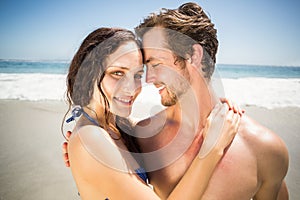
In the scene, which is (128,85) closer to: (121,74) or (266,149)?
(121,74)

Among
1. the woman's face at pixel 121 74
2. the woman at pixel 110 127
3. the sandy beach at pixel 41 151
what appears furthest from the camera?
the sandy beach at pixel 41 151

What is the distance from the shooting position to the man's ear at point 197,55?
6.58 ft

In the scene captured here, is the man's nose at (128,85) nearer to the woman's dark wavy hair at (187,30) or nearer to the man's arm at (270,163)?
the woman's dark wavy hair at (187,30)

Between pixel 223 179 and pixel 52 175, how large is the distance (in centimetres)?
267

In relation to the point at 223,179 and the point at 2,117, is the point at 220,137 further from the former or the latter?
the point at 2,117

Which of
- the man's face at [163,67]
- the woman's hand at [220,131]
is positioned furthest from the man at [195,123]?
the woman's hand at [220,131]

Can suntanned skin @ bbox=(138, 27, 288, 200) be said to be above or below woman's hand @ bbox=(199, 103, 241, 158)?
below

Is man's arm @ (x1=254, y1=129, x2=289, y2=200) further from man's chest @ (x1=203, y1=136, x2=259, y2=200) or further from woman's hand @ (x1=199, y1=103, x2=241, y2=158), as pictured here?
woman's hand @ (x1=199, y1=103, x2=241, y2=158)

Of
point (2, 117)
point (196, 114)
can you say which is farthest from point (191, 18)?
point (2, 117)

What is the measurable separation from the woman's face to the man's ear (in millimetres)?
442

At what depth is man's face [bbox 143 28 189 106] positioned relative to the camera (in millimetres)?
1965

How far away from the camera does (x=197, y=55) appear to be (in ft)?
6.64

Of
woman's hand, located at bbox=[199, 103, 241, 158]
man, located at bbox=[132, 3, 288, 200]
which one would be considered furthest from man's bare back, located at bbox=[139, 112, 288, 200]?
woman's hand, located at bbox=[199, 103, 241, 158]

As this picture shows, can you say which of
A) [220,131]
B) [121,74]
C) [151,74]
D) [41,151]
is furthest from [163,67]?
[41,151]
